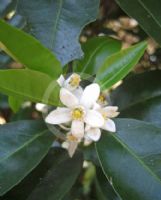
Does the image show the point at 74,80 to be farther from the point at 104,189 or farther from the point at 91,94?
the point at 104,189

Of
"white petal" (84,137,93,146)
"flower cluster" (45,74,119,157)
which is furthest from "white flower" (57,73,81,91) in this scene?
"white petal" (84,137,93,146)

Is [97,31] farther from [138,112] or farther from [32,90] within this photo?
[32,90]

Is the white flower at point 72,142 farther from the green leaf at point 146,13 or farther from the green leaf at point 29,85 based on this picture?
the green leaf at point 146,13

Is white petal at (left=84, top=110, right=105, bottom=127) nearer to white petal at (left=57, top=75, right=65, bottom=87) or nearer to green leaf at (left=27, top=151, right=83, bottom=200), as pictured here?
white petal at (left=57, top=75, right=65, bottom=87)

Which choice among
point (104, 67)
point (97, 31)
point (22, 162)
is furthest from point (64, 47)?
point (97, 31)

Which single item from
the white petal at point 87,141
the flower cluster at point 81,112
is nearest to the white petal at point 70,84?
the flower cluster at point 81,112

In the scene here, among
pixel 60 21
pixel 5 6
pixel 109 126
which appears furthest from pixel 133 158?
pixel 5 6
